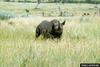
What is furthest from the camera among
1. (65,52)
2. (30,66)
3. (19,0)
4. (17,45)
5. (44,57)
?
(19,0)

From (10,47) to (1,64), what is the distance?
2162 mm

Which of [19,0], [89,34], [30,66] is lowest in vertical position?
[19,0]

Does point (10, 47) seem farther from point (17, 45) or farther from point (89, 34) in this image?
point (89, 34)

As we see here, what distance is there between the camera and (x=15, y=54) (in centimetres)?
830

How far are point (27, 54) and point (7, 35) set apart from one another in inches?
202

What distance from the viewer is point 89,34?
13.7 meters

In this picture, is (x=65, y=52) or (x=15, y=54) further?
(x=65, y=52)

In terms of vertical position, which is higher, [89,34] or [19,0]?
[89,34]

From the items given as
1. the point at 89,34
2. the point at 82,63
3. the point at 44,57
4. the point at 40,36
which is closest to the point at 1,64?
the point at 44,57

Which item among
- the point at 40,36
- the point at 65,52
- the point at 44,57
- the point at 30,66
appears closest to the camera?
the point at 30,66

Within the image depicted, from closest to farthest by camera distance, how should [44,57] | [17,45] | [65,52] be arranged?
[44,57] < [65,52] < [17,45]

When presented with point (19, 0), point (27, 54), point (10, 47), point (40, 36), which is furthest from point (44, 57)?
point (19, 0)

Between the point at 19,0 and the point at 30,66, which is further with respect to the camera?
the point at 19,0

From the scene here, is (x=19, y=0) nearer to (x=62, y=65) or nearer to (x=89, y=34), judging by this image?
(x=89, y=34)
